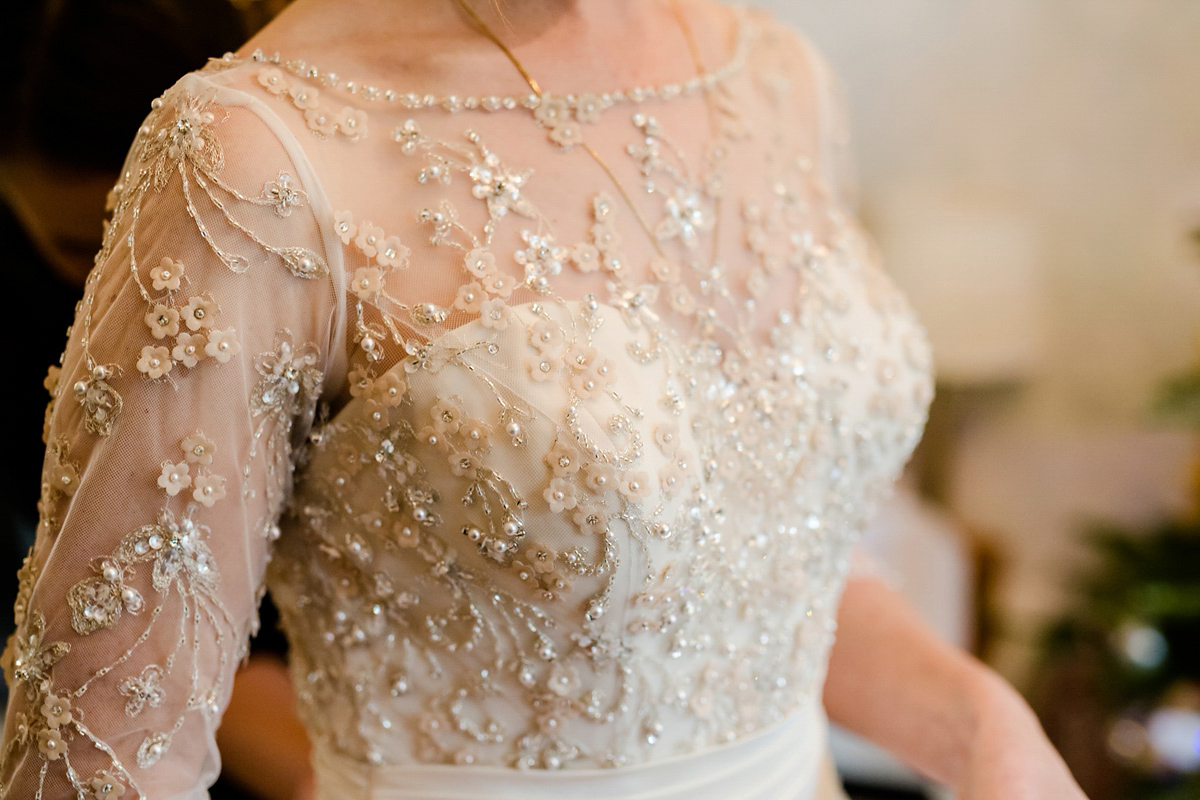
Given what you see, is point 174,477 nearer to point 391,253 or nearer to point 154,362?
point 154,362

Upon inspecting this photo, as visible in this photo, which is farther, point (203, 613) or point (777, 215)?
point (777, 215)

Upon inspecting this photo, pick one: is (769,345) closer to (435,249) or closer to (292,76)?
(435,249)

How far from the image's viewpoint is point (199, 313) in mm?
561

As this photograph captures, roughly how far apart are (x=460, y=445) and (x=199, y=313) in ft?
0.58

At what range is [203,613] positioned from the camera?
604mm

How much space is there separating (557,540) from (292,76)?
36 centimetres

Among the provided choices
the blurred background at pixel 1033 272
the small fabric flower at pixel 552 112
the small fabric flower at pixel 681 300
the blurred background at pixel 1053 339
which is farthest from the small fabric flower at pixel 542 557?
the blurred background at pixel 1033 272

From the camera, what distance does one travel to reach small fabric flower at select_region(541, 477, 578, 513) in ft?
2.05

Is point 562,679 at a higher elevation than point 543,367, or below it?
below

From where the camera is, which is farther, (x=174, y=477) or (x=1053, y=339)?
(x=1053, y=339)

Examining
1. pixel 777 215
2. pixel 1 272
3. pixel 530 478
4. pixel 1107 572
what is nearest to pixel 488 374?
pixel 530 478

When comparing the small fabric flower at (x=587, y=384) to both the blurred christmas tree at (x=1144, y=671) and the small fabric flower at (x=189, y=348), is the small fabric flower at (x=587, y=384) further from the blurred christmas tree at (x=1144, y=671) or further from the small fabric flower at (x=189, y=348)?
the blurred christmas tree at (x=1144, y=671)

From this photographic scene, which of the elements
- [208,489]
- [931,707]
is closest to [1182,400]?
[931,707]

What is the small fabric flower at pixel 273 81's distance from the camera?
0.62 m
